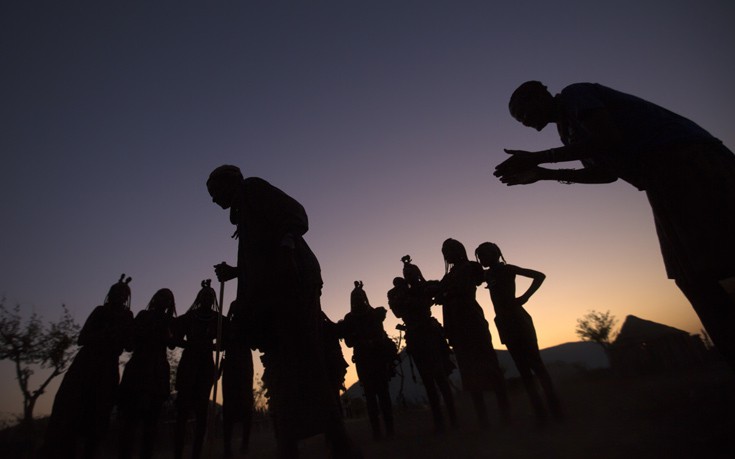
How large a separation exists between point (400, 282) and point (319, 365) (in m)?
4.12

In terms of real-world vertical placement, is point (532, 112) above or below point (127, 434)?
above

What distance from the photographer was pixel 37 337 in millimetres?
24406

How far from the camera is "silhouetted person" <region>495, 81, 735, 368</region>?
5.57ft

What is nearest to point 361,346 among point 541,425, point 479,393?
point 479,393

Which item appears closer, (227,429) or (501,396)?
(501,396)

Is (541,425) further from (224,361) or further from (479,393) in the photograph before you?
(224,361)

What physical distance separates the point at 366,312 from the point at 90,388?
4.05 metres

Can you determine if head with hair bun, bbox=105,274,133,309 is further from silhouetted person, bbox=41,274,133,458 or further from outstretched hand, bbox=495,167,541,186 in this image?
outstretched hand, bbox=495,167,541,186

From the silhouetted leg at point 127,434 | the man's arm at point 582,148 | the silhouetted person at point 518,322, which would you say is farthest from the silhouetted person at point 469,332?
the silhouetted leg at point 127,434

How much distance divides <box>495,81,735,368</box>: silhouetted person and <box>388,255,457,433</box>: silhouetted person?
3749 mm

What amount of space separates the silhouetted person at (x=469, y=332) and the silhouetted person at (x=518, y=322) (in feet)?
1.08

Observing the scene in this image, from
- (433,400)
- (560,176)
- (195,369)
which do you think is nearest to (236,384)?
(195,369)

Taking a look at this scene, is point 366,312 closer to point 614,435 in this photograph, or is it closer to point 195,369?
point 195,369

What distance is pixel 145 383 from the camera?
4719 mm
